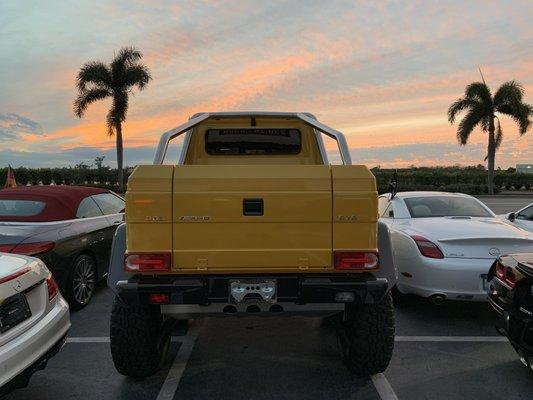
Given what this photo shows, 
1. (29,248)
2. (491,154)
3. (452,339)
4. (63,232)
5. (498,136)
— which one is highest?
(498,136)

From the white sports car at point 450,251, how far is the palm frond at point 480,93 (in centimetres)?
2676

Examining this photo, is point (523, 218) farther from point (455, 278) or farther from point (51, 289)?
point (51, 289)

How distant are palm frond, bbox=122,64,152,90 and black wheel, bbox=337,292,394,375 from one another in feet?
101

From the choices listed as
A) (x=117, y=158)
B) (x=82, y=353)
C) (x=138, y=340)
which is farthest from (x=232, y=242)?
(x=117, y=158)

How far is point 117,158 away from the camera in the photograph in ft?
106

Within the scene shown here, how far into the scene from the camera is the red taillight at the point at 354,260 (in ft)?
11.1

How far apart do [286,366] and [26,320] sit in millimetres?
2057

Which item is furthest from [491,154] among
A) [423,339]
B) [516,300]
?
[516,300]

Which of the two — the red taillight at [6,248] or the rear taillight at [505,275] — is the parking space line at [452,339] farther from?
the red taillight at [6,248]

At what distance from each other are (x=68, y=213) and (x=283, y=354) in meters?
3.27

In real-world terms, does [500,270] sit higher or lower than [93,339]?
higher

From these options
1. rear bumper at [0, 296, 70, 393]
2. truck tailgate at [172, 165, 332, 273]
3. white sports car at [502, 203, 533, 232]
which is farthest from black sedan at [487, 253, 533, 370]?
white sports car at [502, 203, 533, 232]

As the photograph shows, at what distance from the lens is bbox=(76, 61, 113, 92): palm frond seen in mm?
31125

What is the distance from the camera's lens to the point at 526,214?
8078mm
